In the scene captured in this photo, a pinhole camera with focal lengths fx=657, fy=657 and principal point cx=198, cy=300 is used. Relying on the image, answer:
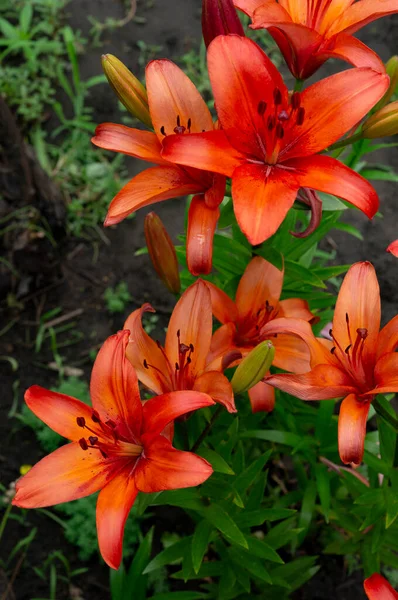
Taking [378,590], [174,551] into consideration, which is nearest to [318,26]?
[378,590]

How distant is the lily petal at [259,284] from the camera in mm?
1383

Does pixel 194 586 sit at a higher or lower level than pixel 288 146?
lower

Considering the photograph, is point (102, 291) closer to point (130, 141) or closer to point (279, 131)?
point (130, 141)

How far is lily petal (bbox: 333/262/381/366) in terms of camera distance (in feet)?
3.78

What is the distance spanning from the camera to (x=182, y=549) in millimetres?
1535

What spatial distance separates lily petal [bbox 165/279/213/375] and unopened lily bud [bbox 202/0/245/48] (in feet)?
1.39

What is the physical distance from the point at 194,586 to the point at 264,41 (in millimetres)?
2278

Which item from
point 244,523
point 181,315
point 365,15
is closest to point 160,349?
point 181,315

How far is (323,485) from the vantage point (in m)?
1.61

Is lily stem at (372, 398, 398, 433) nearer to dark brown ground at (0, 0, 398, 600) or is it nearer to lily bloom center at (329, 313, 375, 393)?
lily bloom center at (329, 313, 375, 393)

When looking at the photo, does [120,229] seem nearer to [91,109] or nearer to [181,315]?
[91,109]

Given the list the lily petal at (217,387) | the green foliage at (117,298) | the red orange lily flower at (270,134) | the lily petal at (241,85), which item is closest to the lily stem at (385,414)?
the lily petal at (217,387)

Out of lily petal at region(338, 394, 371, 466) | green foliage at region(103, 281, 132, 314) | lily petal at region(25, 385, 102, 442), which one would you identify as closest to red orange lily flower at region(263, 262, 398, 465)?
lily petal at region(338, 394, 371, 466)

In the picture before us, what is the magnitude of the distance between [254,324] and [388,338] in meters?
0.35
